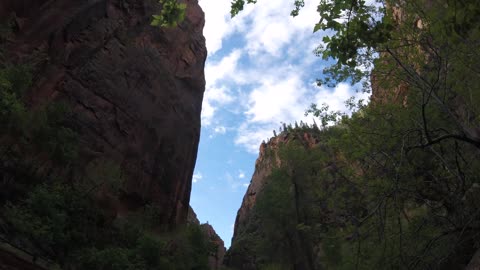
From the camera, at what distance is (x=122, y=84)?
2478 cm

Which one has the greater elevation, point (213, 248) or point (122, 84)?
point (122, 84)

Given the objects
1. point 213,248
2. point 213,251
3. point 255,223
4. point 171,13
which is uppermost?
point 255,223

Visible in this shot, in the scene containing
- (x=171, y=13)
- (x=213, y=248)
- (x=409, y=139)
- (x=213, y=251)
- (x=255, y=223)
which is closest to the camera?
(x=171, y=13)

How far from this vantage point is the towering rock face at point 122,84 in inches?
833

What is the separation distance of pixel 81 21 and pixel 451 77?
20.9 meters

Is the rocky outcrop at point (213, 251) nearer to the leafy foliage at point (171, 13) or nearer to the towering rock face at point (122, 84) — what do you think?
the towering rock face at point (122, 84)

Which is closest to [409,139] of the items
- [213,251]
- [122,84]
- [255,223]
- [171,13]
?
[171,13]

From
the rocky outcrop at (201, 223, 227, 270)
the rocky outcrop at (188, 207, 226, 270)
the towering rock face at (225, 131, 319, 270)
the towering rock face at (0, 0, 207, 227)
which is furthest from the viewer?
the towering rock face at (225, 131, 319, 270)

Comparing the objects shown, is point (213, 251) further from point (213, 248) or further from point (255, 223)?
point (255, 223)

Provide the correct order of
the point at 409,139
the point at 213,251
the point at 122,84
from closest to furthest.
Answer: the point at 409,139 → the point at 213,251 → the point at 122,84

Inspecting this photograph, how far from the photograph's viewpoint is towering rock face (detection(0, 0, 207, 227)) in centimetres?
2116

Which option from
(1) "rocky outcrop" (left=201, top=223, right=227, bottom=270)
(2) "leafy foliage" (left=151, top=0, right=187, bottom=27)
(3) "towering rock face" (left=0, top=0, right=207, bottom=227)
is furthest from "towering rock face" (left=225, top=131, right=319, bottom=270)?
(2) "leafy foliage" (left=151, top=0, right=187, bottom=27)

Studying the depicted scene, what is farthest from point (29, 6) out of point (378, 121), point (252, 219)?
point (252, 219)

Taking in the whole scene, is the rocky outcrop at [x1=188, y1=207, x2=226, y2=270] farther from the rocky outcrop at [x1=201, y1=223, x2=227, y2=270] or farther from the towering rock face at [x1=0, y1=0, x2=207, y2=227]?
the towering rock face at [x1=0, y1=0, x2=207, y2=227]
